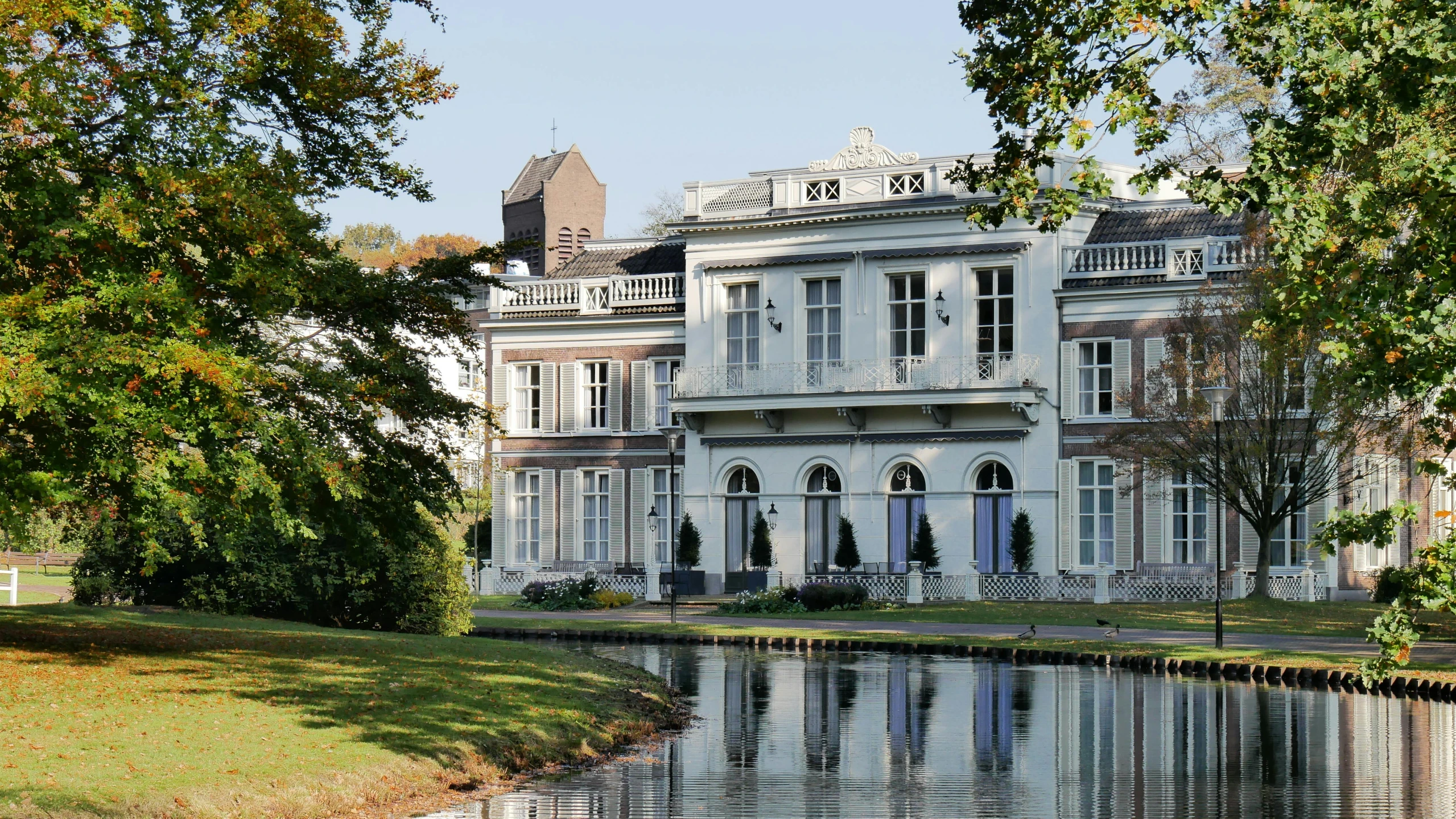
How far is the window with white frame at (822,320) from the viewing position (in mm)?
45500

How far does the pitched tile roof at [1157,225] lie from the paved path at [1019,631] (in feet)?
44.0

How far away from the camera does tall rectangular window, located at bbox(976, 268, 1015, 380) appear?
142ft

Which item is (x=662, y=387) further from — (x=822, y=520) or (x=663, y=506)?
(x=822, y=520)

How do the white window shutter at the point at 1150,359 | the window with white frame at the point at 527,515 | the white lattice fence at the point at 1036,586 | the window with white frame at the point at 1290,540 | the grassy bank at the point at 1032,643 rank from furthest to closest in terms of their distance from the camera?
the window with white frame at the point at 527,515 < the white lattice fence at the point at 1036,586 < the window with white frame at the point at 1290,540 < the white window shutter at the point at 1150,359 < the grassy bank at the point at 1032,643

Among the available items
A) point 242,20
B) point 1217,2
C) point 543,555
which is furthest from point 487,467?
point 1217,2

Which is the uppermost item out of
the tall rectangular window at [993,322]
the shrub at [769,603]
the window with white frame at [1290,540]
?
the tall rectangular window at [993,322]

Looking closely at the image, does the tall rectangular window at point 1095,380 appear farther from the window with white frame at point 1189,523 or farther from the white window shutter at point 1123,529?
the window with white frame at point 1189,523

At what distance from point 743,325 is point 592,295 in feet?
17.3

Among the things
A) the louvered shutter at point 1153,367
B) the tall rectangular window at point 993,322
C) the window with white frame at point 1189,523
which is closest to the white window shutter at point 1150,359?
the louvered shutter at point 1153,367

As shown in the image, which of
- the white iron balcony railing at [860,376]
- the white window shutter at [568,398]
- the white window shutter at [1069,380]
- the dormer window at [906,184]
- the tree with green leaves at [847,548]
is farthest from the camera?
the white window shutter at [568,398]

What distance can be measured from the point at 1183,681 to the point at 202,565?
1646 cm

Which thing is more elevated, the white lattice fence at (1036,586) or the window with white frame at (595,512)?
the window with white frame at (595,512)

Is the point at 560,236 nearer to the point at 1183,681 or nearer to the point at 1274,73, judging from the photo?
the point at 1183,681

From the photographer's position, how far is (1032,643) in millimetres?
28375
